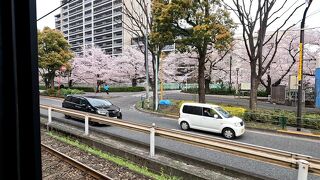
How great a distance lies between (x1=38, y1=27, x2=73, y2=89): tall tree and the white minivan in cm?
2460

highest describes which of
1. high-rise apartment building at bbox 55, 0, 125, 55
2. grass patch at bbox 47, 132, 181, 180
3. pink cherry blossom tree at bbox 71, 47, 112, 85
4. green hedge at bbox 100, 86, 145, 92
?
high-rise apartment building at bbox 55, 0, 125, 55

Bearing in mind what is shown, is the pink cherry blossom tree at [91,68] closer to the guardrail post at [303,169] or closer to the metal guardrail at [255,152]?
the metal guardrail at [255,152]

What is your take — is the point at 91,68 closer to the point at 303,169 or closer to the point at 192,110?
the point at 192,110

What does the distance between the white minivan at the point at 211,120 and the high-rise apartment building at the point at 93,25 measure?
72.9 m

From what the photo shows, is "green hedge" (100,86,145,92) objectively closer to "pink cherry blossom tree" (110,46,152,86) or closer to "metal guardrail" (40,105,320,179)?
"pink cherry blossom tree" (110,46,152,86)

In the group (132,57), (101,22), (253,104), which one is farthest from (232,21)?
(101,22)

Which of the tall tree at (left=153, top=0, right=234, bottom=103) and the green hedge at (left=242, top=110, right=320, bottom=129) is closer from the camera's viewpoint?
the green hedge at (left=242, top=110, right=320, bottom=129)

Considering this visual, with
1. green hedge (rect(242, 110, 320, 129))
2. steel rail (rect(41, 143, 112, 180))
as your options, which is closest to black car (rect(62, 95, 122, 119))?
steel rail (rect(41, 143, 112, 180))

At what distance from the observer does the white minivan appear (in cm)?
1237

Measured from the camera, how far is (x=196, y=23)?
1803 cm

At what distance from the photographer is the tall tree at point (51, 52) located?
33188 mm

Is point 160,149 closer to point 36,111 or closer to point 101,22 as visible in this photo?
point 36,111

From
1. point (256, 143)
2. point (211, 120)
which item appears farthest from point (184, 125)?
point (256, 143)

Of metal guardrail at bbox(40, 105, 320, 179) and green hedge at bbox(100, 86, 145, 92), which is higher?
green hedge at bbox(100, 86, 145, 92)
